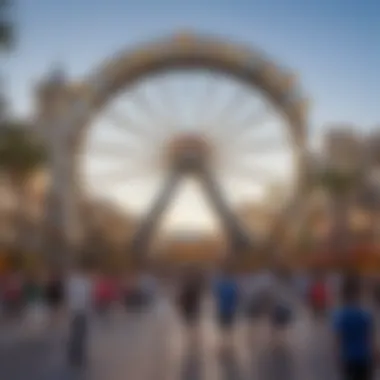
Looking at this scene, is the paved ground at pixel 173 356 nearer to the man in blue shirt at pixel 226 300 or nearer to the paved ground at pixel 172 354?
the paved ground at pixel 172 354

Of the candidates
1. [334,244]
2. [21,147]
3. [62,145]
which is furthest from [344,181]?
[21,147]

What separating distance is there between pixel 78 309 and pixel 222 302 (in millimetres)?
4264

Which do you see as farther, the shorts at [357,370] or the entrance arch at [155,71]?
the entrance arch at [155,71]

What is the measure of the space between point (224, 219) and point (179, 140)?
6.12 m

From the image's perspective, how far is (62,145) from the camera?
196 ft

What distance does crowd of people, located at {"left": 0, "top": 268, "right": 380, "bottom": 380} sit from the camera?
842 cm

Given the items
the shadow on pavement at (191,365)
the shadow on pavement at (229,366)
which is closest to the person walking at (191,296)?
the shadow on pavement at (191,365)

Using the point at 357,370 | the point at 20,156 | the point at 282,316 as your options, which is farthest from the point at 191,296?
the point at 20,156

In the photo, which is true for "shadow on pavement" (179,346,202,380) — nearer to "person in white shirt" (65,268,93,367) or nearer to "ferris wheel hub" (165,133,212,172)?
"person in white shirt" (65,268,93,367)

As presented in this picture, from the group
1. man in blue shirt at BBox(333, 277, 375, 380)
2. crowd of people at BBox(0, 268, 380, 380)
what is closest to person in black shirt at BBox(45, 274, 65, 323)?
crowd of people at BBox(0, 268, 380, 380)

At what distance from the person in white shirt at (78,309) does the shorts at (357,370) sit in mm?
7002

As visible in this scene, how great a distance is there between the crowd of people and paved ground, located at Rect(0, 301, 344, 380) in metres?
0.41

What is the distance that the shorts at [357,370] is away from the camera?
8453 millimetres

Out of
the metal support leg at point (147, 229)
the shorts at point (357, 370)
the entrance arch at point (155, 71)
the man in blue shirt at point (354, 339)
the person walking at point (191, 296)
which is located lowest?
the shorts at point (357, 370)
